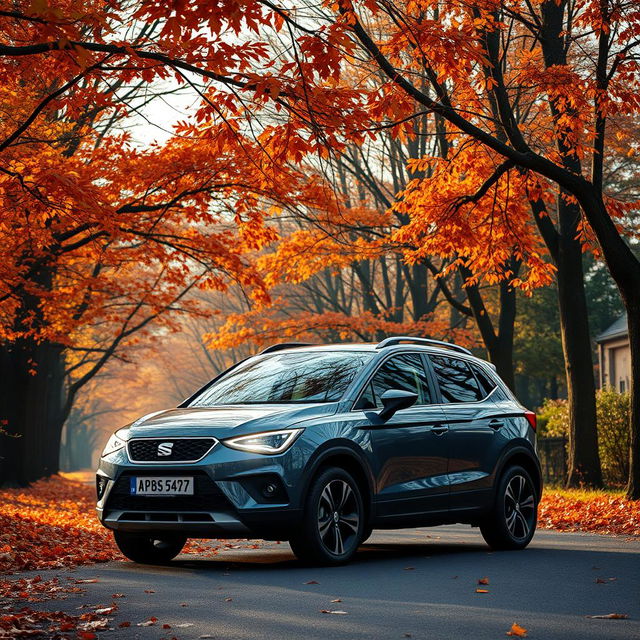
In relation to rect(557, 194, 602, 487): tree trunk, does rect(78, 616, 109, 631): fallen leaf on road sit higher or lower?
lower

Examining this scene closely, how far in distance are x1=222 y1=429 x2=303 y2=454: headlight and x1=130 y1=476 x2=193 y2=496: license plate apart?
Answer: 456 mm

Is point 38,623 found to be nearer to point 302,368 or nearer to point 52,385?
point 302,368

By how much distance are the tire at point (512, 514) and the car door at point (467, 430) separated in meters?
0.24

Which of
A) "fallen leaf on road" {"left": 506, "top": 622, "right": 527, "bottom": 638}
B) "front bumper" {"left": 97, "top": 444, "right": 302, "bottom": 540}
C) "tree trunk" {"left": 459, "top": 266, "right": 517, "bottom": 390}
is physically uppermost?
"tree trunk" {"left": 459, "top": 266, "right": 517, "bottom": 390}

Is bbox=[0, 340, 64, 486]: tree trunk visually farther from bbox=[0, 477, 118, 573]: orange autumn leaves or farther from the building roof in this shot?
the building roof

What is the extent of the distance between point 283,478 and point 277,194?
37.1ft

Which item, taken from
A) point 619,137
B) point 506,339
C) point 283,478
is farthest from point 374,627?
point 506,339

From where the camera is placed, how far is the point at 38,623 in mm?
6621

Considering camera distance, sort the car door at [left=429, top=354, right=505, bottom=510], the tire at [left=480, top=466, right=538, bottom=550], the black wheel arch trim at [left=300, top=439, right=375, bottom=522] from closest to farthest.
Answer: the black wheel arch trim at [left=300, top=439, right=375, bottom=522]
the car door at [left=429, top=354, right=505, bottom=510]
the tire at [left=480, top=466, right=538, bottom=550]

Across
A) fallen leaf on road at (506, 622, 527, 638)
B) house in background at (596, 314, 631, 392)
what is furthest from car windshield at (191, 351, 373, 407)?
house in background at (596, 314, 631, 392)

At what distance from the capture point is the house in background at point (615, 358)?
40.8 meters

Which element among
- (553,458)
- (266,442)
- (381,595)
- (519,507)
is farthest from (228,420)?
(553,458)

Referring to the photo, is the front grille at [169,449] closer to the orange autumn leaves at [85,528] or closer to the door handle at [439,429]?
the orange autumn leaves at [85,528]

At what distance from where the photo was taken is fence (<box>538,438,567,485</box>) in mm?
25984
